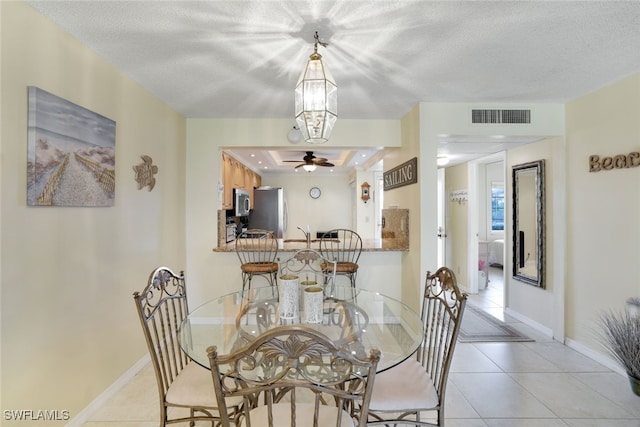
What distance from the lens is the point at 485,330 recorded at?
3.47 m

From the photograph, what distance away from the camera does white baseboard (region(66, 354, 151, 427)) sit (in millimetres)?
1941

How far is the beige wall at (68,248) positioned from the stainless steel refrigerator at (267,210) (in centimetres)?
390

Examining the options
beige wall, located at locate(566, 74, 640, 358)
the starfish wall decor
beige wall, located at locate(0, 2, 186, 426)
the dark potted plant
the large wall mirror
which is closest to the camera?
beige wall, located at locate(0, 2, 186, 426)

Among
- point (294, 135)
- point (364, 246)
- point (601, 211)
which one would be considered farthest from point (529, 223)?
point (294, 135)

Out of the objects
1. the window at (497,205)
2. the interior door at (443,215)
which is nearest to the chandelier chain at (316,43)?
the interior door at (443,215)

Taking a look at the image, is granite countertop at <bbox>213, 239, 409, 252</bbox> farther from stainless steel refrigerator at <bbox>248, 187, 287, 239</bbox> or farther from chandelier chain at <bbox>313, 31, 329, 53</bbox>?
stainless steel refrigerator at <bbox>248, 187, 287, 239</bbox>

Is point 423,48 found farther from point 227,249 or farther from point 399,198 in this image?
point 227,249

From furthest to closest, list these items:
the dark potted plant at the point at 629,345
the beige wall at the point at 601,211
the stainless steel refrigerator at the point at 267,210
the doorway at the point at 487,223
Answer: the stainless steel refrigerator at the point at 267,210
the doorway at the point at 487,223
the beige wall at the point at 601,211
the dark potted plant at the point at 629,345

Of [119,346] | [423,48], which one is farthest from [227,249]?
[423,48]

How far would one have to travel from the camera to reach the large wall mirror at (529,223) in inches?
134

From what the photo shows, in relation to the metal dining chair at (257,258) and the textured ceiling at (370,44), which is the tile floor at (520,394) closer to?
the metal dining chair at (257,258)

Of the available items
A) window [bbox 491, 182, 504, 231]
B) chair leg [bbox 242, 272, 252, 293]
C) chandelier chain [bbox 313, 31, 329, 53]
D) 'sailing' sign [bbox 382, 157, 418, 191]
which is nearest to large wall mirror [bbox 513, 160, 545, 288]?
'sailing' sign [bbox 382, 157, 418, 191]

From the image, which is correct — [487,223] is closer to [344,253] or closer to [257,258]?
[344,253]

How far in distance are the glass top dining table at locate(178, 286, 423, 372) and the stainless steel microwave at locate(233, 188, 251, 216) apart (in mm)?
3045
